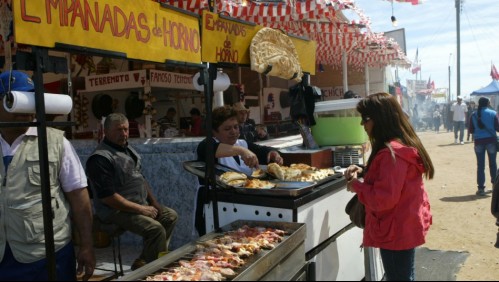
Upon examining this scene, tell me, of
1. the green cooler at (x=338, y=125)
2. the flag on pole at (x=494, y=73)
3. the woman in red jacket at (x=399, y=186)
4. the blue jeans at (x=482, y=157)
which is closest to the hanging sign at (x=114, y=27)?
the woman in red jacket at (x=399, y=186)

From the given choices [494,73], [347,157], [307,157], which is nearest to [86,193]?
[307,157]

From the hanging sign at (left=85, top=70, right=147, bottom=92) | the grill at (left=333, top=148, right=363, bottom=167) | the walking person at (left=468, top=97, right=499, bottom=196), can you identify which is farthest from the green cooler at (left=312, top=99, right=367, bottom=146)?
the walking person at (left=468, top=97, right=499, bottom=196)

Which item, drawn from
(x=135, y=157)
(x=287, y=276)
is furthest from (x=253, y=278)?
(x=135, y=157)

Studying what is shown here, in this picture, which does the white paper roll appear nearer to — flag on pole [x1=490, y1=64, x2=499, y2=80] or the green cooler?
the green cooler

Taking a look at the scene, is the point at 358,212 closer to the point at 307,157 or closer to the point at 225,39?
the point at 307,157

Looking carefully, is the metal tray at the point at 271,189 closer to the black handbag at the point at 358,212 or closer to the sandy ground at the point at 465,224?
the black handbag at the point at 358,212

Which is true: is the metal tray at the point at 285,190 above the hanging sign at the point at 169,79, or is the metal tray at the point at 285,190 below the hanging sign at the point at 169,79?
below

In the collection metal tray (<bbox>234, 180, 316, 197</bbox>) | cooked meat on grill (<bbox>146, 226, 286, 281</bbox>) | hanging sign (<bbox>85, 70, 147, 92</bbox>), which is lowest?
A: cooked meat on grill (<bbox>146, 226, 286, 281</bbox>)

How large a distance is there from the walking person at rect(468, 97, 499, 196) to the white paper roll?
8404mm

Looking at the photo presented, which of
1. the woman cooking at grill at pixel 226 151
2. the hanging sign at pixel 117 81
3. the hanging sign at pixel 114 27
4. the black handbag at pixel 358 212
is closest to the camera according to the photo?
the hanging sign at pixel 114 27

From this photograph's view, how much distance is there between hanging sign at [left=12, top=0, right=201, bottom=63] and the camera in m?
2.00

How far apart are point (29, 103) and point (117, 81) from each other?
18.7 ft

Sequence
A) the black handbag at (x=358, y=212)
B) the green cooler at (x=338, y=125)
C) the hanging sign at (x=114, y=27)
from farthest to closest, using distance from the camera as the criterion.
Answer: the green cooler at (x=338, y=125)
the black handbag at (x=358, y=212)
the hanging sign at (x=114, y=27)

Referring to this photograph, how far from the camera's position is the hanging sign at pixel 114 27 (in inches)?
78.7
